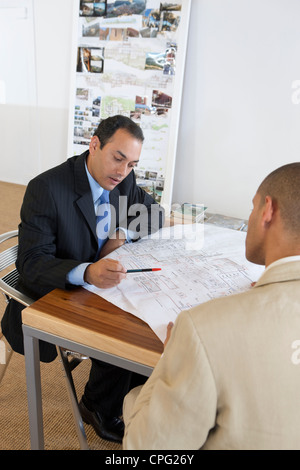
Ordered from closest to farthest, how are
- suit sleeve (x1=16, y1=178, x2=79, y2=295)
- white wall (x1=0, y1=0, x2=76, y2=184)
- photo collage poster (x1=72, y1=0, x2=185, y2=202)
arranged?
suit sleeve (x1=16, y1=178, x2=79, y2=295)
photo collage poster (x1=72, y1=0, x2=185, y2=202)
white wall (x1=0, y1=0, x2=76, y2=184)

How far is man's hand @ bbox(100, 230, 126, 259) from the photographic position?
1609mm

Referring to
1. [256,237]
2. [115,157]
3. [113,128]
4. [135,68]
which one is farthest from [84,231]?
[135,68]

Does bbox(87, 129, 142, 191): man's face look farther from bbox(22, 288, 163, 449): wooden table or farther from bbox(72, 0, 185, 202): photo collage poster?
bbox(72, 0, 185, 202): photo collage poster

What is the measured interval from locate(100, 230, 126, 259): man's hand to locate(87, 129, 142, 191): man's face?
24 cm

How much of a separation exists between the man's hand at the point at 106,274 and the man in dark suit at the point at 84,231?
1 cm

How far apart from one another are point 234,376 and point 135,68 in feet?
10.4

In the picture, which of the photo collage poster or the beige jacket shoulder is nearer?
the beige jacket shoulder

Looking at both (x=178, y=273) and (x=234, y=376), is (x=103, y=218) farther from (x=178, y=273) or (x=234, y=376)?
(x=234, y=376)

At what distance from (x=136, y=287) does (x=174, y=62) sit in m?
2.48

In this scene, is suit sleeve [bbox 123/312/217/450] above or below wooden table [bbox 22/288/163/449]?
above

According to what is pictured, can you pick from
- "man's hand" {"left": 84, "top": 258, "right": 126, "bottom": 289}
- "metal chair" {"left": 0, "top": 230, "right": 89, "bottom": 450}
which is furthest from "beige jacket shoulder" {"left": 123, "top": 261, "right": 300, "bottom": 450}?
"metal chair" {"left": 0, "top": 230, "right": 89, "bottom": 450}

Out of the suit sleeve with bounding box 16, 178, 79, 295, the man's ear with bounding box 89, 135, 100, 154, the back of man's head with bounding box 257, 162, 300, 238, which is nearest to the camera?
the back of man's head with bounding box 257, 162, 300, 238

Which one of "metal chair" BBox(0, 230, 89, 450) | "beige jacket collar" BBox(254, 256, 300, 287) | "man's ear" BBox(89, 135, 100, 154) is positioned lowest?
"metal chair" BBox(0, 230, 89, 450)
